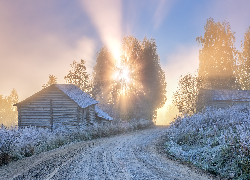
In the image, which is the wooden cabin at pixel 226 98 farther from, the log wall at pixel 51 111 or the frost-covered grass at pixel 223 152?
the frost-covered grass at pixel 223 152

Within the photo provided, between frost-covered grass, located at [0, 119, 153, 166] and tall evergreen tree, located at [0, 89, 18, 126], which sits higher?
tall evergreen tree, located at [0, 89, 18, 126]

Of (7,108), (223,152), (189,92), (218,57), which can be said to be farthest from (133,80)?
(7,108)

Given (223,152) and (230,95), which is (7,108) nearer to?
(230,95)

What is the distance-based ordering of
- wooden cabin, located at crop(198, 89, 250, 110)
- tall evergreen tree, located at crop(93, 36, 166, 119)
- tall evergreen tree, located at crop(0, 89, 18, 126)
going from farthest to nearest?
tall evergreen tree, located at crop(0, 89, 18, 126), wooden cabin, located at crop(198, 89, 250, 110), tall evergreen tree, located at crop(93, 36, 166, 119)

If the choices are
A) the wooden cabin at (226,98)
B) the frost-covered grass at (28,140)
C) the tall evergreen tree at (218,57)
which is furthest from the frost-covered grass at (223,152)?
the tall evergreen tree at (218,57)

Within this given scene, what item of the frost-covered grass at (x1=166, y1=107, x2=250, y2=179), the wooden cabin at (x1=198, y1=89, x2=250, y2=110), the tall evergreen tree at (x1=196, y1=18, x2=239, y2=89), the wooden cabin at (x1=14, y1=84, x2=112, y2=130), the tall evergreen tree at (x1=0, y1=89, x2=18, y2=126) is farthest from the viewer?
the tall evergreen tree at (x1=0, y1=89, x2=18, y2=126)

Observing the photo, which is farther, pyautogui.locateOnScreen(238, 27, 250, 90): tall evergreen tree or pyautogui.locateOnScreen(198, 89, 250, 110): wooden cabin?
pyautogui.locateOnScreen(238, 27, 250, 90): tall evergreen tree

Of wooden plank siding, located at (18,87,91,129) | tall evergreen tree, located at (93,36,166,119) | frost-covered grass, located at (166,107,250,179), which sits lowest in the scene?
frost-covered grass, located at (166,107,250,179)

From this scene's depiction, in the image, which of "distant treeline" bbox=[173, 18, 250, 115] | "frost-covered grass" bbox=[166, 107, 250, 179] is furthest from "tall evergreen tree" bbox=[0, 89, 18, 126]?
"frost-covered grass" bbox=[166, 107, 250, 179]

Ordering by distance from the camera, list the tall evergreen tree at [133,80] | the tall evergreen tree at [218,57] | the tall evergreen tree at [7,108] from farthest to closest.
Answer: the tall evergreen tree at [7,108] < the tall evergreen tree at [218,57] < the tall evergreen tree at [133,80]

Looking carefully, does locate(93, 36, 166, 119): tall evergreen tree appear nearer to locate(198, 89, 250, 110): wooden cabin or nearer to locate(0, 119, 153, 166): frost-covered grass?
locate(198, 89, 250, 110): wooden cabin

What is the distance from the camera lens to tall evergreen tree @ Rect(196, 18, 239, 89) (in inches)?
1866

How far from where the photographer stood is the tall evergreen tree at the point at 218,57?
4741cm

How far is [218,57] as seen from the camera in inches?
1870
